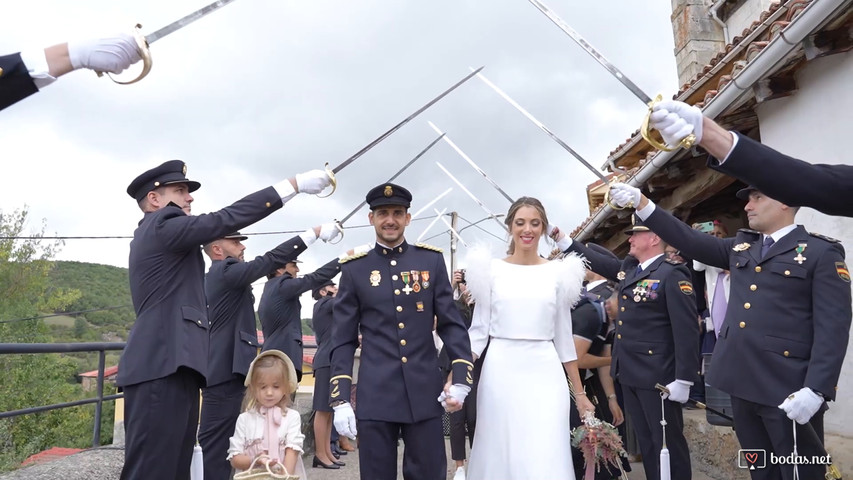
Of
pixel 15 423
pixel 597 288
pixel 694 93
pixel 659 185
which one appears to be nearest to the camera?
pixel 597 288

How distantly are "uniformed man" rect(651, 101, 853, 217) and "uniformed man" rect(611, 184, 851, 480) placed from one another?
1.52 metres

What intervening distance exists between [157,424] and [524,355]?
207cm

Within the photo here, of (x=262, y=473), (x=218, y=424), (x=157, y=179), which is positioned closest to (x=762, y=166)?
(x=157, y=179)

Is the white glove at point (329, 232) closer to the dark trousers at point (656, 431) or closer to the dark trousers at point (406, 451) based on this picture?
the dark trousers at point (406, 451)

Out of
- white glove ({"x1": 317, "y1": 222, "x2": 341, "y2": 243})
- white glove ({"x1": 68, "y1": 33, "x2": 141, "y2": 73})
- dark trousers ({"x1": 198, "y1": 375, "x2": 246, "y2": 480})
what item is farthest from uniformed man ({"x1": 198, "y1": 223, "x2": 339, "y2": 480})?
white glove ({"x1": 68, "y1": 33, "x2": 141, "y2": 73})

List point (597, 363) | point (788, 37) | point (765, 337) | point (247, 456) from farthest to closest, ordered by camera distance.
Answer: point (597, 363)
point (788, 37)
point (247, 456)
point (765, 337)

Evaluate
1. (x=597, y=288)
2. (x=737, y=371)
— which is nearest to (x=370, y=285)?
(x=737, y=371)

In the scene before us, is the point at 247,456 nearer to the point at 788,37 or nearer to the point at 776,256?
the point at 776,256

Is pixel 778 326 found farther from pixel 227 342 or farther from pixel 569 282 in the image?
pixel 227 342

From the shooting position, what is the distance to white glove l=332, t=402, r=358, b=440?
11.3 feet

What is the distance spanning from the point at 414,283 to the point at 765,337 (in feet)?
6.13

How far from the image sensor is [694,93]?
688 cm

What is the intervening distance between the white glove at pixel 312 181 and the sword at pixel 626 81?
63.9 inches

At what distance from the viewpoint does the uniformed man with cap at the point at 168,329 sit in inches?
118
